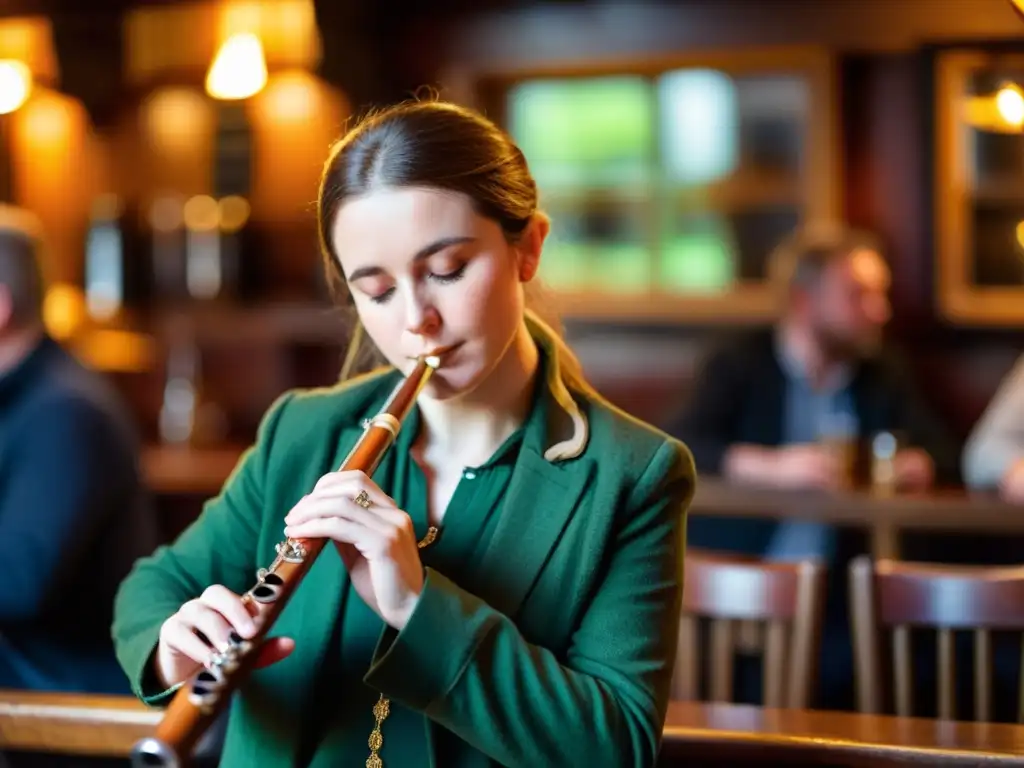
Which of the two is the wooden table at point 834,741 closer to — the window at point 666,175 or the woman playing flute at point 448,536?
the woman playing flute at point 448,536

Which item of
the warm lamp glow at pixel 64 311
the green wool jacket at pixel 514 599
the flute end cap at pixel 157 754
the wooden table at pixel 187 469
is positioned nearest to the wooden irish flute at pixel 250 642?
the flute end cap at pixel 157 754

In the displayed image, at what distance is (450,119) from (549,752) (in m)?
0.63

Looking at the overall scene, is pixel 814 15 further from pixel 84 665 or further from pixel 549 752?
pixel 549 752

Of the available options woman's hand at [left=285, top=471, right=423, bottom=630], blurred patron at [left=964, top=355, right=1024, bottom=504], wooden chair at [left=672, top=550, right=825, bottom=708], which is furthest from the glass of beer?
woman's hand at [left=285, top=471, right=423, bottom=630]

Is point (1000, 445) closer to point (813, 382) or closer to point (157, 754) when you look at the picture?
point (813, 382)

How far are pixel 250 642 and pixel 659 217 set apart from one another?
4.85 meters

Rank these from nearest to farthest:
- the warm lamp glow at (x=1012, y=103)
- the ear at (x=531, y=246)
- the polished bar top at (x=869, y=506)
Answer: the ear at (x=531, y=246), the warm lamp glow at (x=1012, y=103), the polished bar top at (x=869, y=506)

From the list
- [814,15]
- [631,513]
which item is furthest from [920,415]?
[631,513]

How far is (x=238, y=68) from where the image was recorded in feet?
14.6

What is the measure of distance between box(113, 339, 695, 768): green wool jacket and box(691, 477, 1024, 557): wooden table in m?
1.99

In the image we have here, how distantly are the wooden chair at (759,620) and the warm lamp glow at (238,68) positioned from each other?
9.57 ft

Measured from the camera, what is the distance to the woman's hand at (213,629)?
1.16 m

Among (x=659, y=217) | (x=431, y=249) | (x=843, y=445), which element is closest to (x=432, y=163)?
(x=431, y=249)

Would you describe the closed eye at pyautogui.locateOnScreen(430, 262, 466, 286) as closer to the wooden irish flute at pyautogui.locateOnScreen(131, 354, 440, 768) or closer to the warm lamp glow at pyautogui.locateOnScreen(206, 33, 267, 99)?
the wooden irish flute at pyautogui.locateOnScreen(131, 354, 440, 768)
